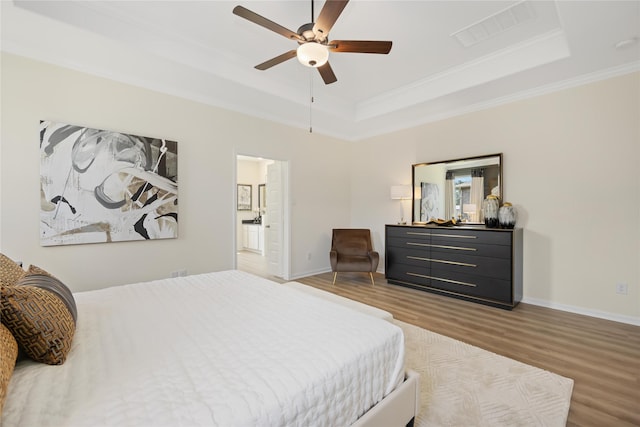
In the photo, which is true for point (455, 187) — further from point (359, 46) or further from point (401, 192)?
point (359, 46)

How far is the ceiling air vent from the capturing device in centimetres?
244

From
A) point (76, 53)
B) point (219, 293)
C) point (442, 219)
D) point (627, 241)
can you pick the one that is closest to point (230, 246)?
point (219, 293)

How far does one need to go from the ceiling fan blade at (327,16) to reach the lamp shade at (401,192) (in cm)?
288

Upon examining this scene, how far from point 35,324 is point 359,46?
2.45 m

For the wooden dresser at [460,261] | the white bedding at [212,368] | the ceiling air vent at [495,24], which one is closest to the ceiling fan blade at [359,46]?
the ceiling air vent at [495,24]

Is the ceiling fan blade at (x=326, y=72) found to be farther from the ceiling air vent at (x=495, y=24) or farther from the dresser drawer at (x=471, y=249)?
the dresser drawer at (x=471, y=249)

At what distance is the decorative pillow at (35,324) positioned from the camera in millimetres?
1006

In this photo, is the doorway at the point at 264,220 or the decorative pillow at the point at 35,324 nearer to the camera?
the decorative pillow at the point at 35,324

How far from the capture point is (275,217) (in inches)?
193

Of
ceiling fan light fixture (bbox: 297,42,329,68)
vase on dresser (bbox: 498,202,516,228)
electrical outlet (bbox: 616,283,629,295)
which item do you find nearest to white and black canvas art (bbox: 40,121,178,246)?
ceiling fan light fixture (bbox: 297,42,329,68)

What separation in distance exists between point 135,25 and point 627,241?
17.3ft

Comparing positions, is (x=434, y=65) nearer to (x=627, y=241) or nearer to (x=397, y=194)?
(x=397, y=194)

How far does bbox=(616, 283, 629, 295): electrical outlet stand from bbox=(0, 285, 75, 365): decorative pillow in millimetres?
4515

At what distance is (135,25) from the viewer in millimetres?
2588
